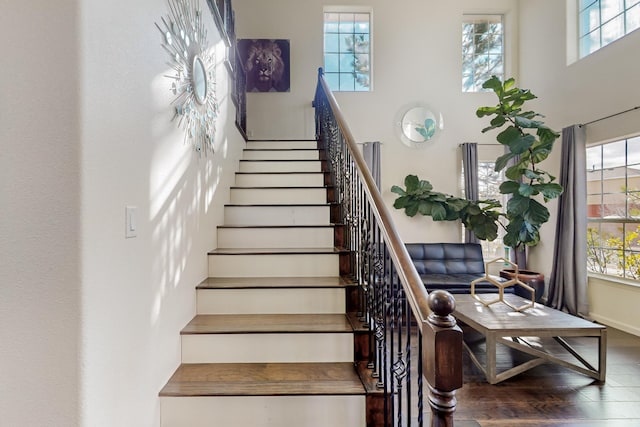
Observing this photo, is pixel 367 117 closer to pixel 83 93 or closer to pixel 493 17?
pixel 493 17

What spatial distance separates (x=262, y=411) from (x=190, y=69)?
1945 mm

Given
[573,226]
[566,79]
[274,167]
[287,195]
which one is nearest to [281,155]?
[274,167]

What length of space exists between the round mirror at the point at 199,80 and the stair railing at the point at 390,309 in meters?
1.01

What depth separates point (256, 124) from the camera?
5.83 meters

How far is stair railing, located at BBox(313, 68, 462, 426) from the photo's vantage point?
36.1 inches

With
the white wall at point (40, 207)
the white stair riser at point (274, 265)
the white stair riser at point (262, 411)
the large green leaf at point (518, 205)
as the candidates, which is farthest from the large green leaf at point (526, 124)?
the white wall at point (40, 207)

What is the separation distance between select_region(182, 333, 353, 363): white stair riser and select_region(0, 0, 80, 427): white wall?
0.80 metres

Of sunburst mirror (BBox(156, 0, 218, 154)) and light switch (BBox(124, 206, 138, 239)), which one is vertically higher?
sunburst mirror (BBox(156, 0, 218, 154))

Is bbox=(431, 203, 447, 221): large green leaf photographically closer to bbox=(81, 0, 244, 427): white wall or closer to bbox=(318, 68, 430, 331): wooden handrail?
bbox=(318, 68, 430, 331): wooden handrail

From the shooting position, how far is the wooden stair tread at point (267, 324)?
72.4 inches

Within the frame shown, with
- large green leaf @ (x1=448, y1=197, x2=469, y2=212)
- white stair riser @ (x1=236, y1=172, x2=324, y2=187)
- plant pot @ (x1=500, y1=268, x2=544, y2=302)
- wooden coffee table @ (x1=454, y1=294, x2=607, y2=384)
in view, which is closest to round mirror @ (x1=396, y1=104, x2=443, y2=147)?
large green leaf @ (x1=448, y1=197, x2=469, y2=212)

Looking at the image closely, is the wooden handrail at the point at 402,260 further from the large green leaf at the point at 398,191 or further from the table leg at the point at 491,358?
the large green leaf at the point at 398,191

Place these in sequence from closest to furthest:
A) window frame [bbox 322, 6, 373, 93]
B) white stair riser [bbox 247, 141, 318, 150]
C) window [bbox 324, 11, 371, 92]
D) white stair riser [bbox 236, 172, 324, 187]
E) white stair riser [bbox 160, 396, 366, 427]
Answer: white stair riser [bbox 160, 396, 366, 427], white stair riser [bbox 236, 172, 324, 187], white stair riser [bbox 247, 141, 318, 150], window frame [bbox 322, 6, 373, 93], window [bbox 324, 11, 371, 92]

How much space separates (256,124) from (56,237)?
507 cm
